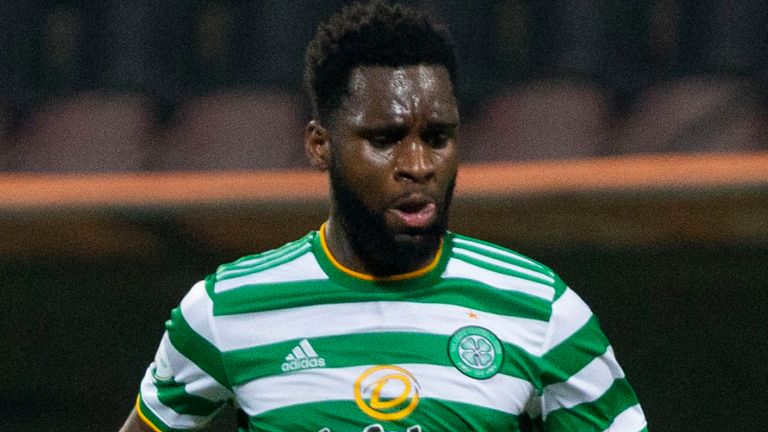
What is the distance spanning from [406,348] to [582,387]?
0.25m

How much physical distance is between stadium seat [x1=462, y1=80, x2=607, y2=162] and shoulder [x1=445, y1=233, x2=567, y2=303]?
1.59 meters

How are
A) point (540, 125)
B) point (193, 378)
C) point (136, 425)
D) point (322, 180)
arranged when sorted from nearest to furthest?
point (193, 378)
point (136, 425)
point (322, 180)
point (540, 125)

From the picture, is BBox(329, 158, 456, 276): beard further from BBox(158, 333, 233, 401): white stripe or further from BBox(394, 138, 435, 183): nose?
BBox(158, 333, 233, 401): white stripe

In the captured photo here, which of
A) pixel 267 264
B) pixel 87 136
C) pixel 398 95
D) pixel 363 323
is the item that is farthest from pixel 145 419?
pixel 87 136

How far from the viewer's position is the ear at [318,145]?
191 centimetres

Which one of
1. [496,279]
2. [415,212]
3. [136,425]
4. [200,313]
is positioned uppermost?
[415,212]

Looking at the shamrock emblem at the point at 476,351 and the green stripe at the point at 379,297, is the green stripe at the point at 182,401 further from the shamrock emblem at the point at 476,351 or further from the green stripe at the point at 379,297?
the shamrock emblem at the point at 476,351

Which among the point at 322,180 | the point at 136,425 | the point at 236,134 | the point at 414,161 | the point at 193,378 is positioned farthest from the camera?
the point at 236,134

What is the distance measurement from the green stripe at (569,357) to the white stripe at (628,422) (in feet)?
0.32

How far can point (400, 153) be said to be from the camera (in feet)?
5.87

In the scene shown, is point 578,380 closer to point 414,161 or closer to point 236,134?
point 414,161

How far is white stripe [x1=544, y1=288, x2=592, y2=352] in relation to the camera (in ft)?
6.00

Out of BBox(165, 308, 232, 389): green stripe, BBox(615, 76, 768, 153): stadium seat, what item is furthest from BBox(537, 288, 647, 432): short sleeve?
BBox(615, 76, 768, 153): stadium seat

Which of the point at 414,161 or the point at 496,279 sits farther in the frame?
the point at 496,279
